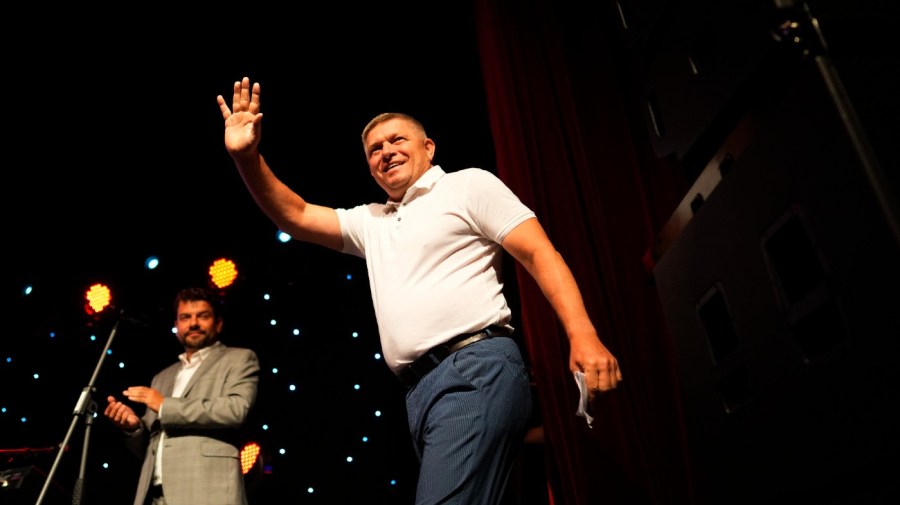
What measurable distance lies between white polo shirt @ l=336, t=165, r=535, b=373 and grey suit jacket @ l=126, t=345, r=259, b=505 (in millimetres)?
1271

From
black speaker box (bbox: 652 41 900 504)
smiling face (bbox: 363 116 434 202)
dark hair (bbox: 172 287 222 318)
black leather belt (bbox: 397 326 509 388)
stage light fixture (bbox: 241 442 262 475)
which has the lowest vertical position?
black speaker box (bbox: 652 41 900 504)

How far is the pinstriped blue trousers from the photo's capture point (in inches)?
46.2

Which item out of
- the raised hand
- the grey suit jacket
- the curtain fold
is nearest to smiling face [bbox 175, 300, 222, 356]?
the grey suit jacket

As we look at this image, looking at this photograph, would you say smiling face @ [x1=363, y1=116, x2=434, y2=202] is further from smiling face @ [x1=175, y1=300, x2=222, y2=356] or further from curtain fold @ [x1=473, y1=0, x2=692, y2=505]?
smiling face @ [x1=175, y1=300, x2=222, y2=356]

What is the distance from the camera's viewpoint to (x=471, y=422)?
3.94ft

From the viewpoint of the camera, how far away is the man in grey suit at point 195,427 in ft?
7.74

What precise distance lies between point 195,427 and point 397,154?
1484mm

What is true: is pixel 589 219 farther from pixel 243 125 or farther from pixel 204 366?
pixel 204 366

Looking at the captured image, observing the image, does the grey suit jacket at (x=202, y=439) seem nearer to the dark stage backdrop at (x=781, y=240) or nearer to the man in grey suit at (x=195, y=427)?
the man in grey suit at (x=195, y=427)

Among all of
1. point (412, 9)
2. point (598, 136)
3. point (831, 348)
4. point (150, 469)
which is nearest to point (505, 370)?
point (831, 348)

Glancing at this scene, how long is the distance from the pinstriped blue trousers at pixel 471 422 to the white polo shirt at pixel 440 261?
0.28 feet

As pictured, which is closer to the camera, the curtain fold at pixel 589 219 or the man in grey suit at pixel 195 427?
the curtain fold at pixel 589 219

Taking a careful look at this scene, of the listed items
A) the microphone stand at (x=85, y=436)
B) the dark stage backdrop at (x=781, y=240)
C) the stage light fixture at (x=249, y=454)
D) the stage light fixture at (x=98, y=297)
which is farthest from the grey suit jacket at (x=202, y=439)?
the dark stage backdrop at (x=781, y=240)

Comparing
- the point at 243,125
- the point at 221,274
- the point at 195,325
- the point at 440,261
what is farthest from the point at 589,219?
the point at 221,274
